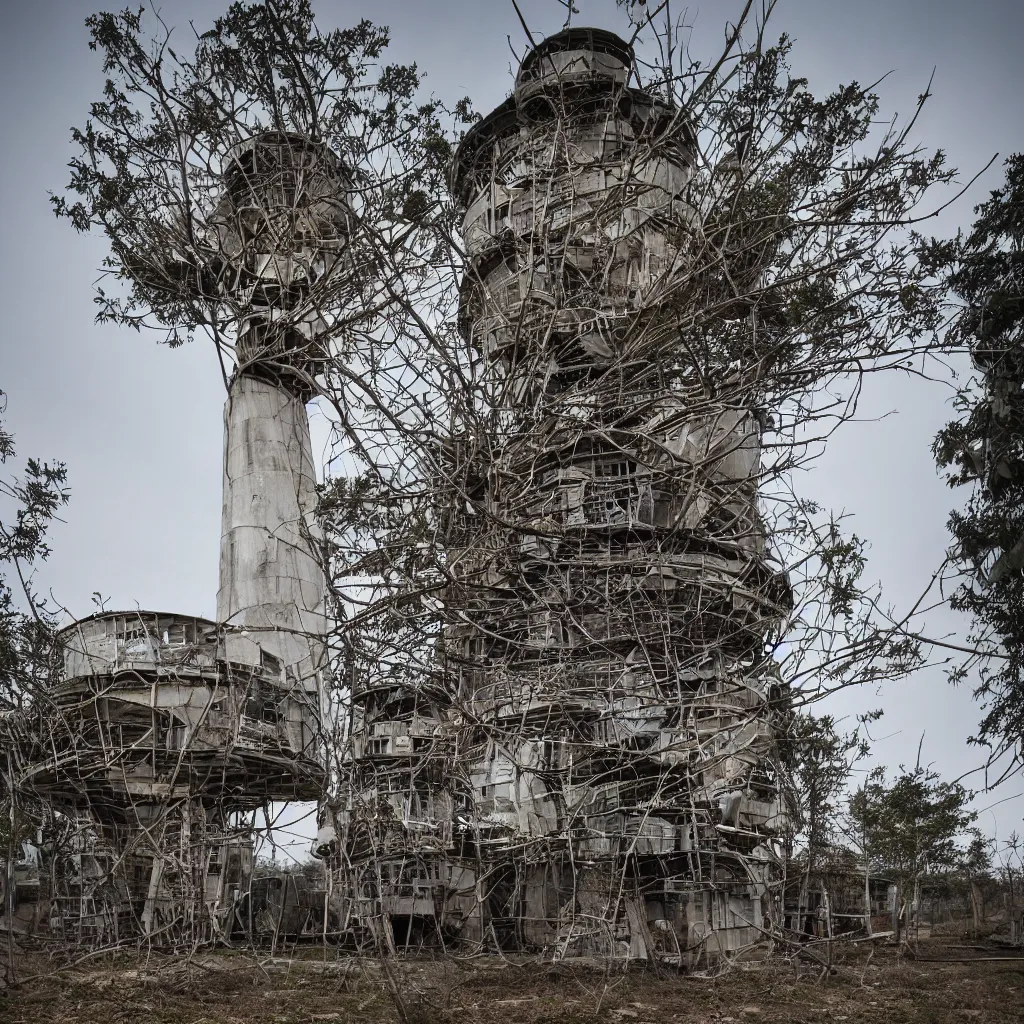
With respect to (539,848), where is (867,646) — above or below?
above

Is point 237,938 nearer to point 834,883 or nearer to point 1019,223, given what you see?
point 834,883

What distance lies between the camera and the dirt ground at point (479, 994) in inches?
398

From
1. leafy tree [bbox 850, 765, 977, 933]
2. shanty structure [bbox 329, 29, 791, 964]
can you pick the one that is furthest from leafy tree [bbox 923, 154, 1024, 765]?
leafy tree [bbox 850, 765, 977, 933]

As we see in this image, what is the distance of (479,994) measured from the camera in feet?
38.4

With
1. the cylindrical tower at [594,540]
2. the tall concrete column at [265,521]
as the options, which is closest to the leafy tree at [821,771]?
the cylindrical tower at [594,540]

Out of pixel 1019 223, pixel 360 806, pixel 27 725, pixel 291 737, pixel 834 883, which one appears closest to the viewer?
pixel 360 806

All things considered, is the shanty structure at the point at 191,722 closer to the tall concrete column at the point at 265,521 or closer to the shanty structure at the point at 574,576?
the tall concrete column at the point at 265,521

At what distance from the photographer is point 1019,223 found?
13289mm

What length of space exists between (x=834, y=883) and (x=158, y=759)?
15.4 metres

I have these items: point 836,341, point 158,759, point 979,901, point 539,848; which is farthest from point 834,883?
point 836,341

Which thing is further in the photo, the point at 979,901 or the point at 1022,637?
the point at 979,901

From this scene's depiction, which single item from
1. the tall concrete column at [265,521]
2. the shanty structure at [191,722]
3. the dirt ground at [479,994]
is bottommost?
the dirt ground at [479,994]

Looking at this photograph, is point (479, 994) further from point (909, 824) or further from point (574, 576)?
point (909, 824)

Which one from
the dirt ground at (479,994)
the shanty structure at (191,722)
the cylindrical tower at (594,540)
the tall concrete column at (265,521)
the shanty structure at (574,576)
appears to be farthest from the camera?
the tall concrete column at (265,521)
